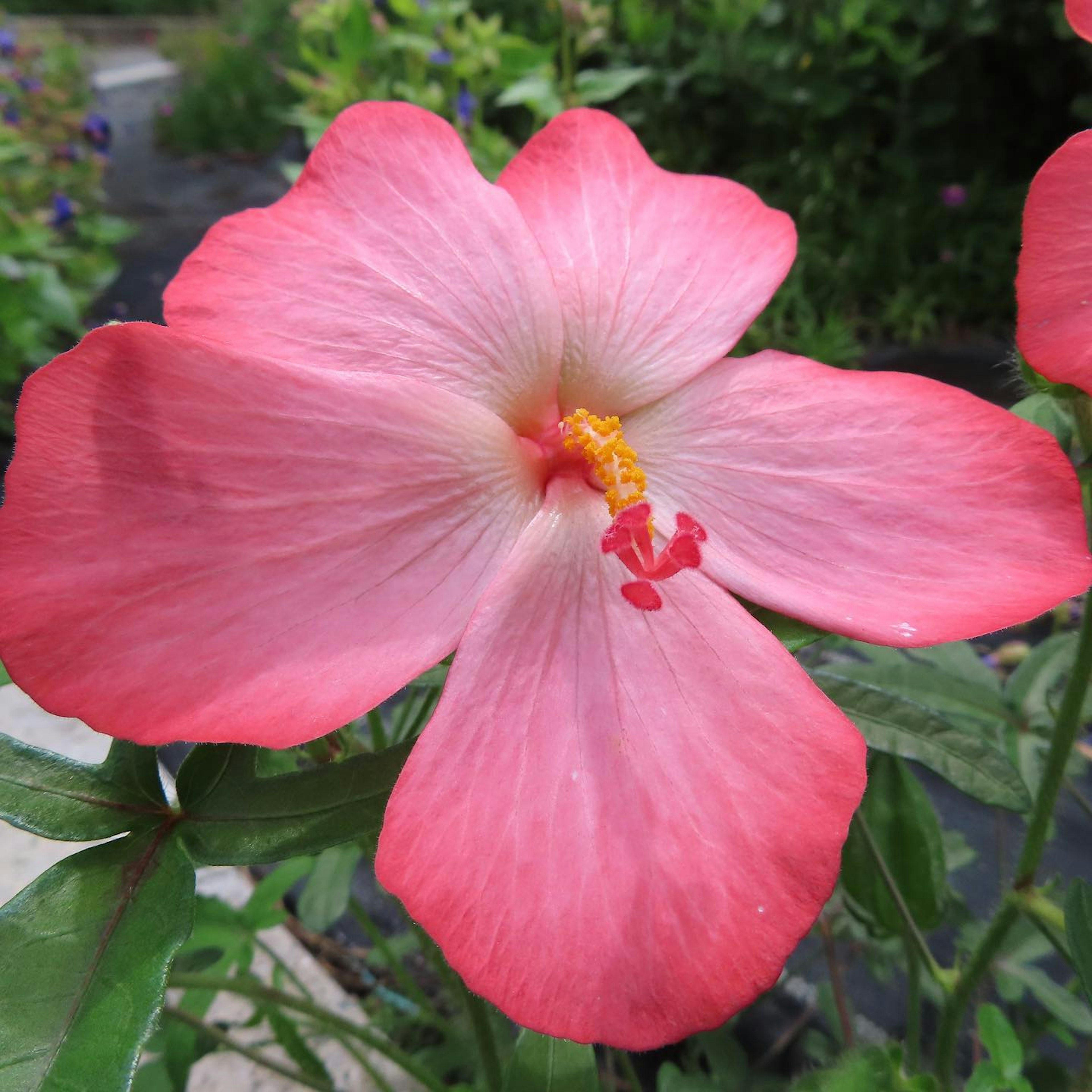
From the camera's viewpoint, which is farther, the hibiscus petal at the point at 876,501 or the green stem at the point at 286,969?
the green stem at the point at 286,969

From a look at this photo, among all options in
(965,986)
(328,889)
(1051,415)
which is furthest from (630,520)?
(328,889)

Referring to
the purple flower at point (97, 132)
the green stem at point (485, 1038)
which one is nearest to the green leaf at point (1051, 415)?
the green stem at point (485, 1038)

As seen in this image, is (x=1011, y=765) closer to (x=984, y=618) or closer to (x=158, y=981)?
(x=984, y=618)

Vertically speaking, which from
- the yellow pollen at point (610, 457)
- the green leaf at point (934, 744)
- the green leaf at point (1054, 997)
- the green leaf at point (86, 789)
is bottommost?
the green leaf at point (1054, 997)

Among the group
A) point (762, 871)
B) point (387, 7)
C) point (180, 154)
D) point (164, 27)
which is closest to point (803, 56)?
point (387, 7)

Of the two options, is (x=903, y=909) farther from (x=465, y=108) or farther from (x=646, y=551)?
(x=465, y=108)

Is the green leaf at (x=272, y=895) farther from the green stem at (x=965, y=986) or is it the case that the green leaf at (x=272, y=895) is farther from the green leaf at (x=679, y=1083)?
the green stem at (x=965, y=986)
